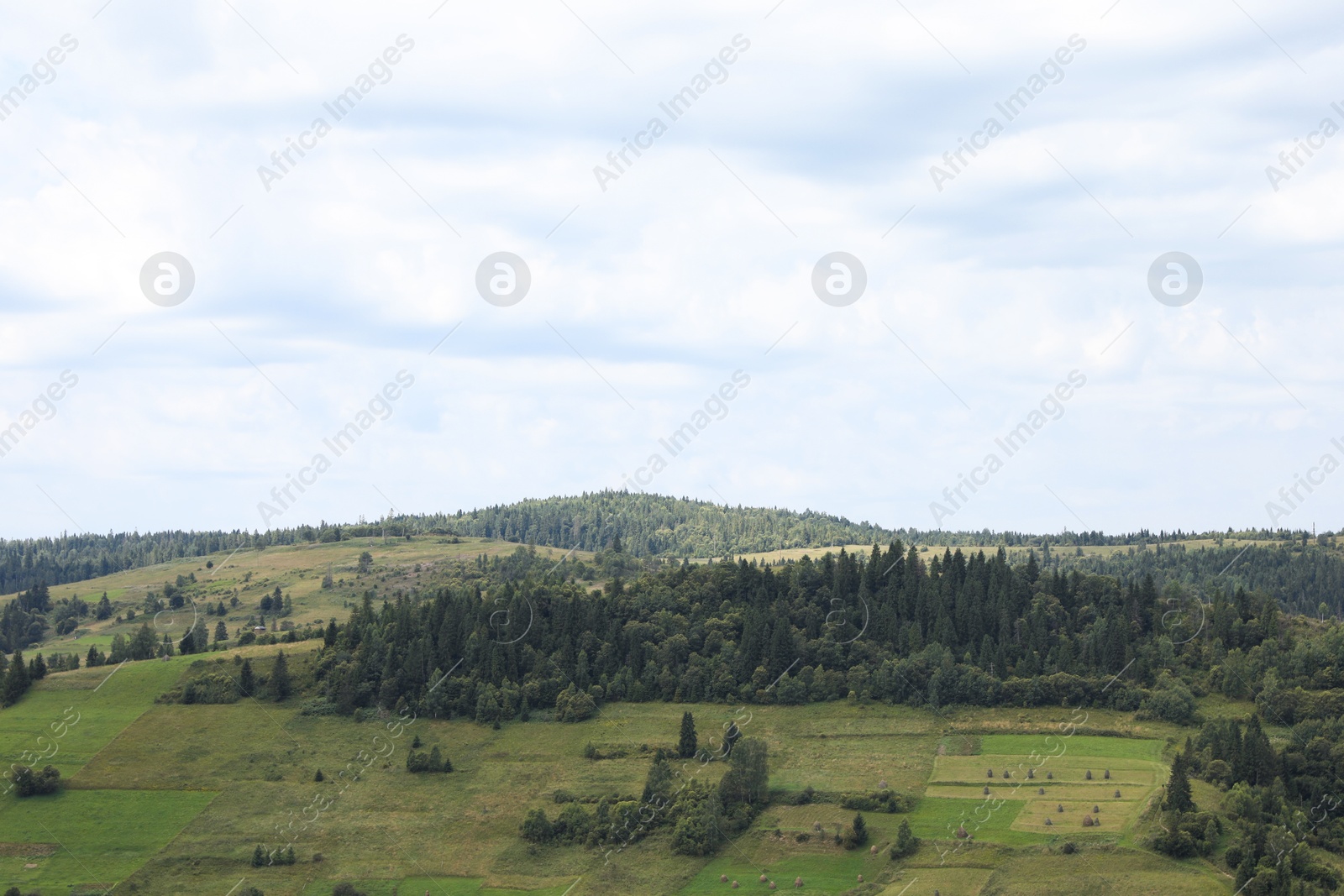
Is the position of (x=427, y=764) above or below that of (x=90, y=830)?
above

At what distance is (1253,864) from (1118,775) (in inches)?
1349

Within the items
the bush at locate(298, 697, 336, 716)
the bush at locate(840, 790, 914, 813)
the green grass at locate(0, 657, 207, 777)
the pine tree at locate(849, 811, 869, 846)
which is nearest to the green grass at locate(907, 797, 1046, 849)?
the bush at locate(840, 790, 914, 813)

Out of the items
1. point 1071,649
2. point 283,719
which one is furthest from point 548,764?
point 1071,649

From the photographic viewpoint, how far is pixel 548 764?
176875 millimetres

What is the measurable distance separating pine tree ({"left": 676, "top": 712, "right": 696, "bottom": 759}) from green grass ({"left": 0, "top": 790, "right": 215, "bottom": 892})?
6439 cm

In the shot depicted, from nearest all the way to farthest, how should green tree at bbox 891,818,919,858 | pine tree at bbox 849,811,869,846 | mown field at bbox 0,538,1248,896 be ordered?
mown field at bbox 0,538,1248,896, green tree at bbox 891,818,919,858, pine tree at bbox 849,811,869,846

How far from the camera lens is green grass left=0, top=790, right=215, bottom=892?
478 feet

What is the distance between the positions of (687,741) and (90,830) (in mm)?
78746

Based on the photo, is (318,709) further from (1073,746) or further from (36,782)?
(1073,746)

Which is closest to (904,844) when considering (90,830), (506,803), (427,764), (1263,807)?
(1263,807)

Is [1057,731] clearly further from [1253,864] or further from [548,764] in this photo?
[548,764]

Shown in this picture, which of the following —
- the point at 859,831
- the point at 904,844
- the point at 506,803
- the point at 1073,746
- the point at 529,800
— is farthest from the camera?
the point at 1073,746

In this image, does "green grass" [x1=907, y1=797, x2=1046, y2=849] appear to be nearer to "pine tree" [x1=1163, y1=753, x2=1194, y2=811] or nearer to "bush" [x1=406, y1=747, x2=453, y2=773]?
"pine tree" [x1=1163, y1=753, x2=1194, y2=811]

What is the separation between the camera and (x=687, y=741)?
176 metres
